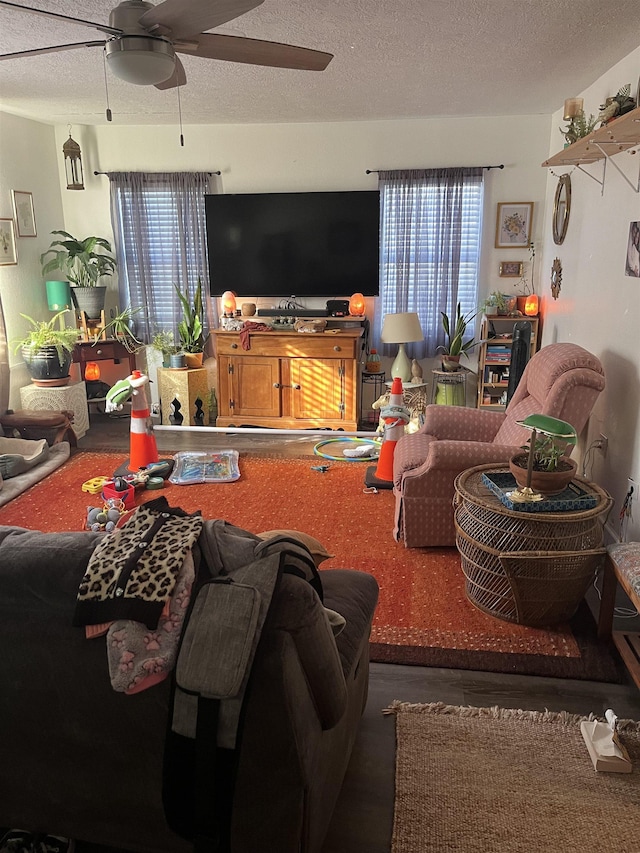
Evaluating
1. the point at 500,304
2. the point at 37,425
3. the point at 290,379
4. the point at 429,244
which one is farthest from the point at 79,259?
the point at 500,304

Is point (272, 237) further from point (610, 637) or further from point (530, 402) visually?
point (610, 637)

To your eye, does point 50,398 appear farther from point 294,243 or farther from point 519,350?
point 519,350

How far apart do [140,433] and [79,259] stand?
219 cm

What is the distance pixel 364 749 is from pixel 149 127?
530 cm

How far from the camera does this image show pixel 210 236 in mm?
5695

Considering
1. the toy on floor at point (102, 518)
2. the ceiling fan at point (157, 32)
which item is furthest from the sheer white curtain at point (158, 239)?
the ceiling fan at point (157, 32)

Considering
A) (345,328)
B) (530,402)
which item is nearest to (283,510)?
(530,402)

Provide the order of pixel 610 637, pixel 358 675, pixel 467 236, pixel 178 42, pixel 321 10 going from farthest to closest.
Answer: pixel 467 236, pixel 321 10, pixel 610 637, pixel 178 42, pixel 358 675

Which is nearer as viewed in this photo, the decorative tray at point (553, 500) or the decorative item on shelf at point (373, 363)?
the decorative tray at point (553, 500)

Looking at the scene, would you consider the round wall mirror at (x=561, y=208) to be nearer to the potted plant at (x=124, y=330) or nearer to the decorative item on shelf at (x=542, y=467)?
the decorative item on shelf at (x=542, y=467)

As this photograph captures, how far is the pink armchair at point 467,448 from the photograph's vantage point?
9.66ft

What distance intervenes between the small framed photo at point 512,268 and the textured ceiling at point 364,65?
1138mm

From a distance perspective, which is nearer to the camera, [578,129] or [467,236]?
[578,129]

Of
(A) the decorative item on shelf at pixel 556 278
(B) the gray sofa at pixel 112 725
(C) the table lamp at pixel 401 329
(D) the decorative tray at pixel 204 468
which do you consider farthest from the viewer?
(C) the table lamp at pixel 401 329
